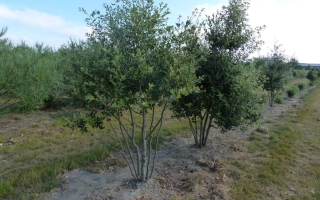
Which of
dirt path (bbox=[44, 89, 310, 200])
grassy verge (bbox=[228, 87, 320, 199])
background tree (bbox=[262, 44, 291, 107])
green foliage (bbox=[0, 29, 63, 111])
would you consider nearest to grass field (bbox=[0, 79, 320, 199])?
grassy verge (bbox=[228, 87, 320, 199])

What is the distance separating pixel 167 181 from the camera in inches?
154

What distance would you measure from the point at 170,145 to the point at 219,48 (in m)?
2.57

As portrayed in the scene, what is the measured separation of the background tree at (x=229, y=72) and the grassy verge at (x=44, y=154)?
201 cm

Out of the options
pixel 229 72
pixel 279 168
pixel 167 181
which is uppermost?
pixel 229 72

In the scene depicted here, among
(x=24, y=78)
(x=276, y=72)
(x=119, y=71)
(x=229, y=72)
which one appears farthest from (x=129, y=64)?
(x=276, y=72)

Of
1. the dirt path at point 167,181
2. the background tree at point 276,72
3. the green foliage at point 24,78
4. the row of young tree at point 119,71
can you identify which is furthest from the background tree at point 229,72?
the background tree at point 276,72

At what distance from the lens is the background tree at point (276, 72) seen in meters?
13.2

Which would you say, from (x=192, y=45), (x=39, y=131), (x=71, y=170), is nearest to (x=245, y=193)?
(x=192, y=45)

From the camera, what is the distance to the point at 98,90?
2.97 meters

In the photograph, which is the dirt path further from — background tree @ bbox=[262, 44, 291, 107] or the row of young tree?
background tree @ bbox=[262, 44, 291, 107]

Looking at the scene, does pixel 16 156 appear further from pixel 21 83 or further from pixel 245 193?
pixel 245 193

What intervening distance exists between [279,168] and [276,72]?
9.93 metres

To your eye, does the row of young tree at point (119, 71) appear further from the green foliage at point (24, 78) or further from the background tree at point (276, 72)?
the background tree at point (276, 72)

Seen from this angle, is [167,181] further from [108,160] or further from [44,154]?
[44,154]
